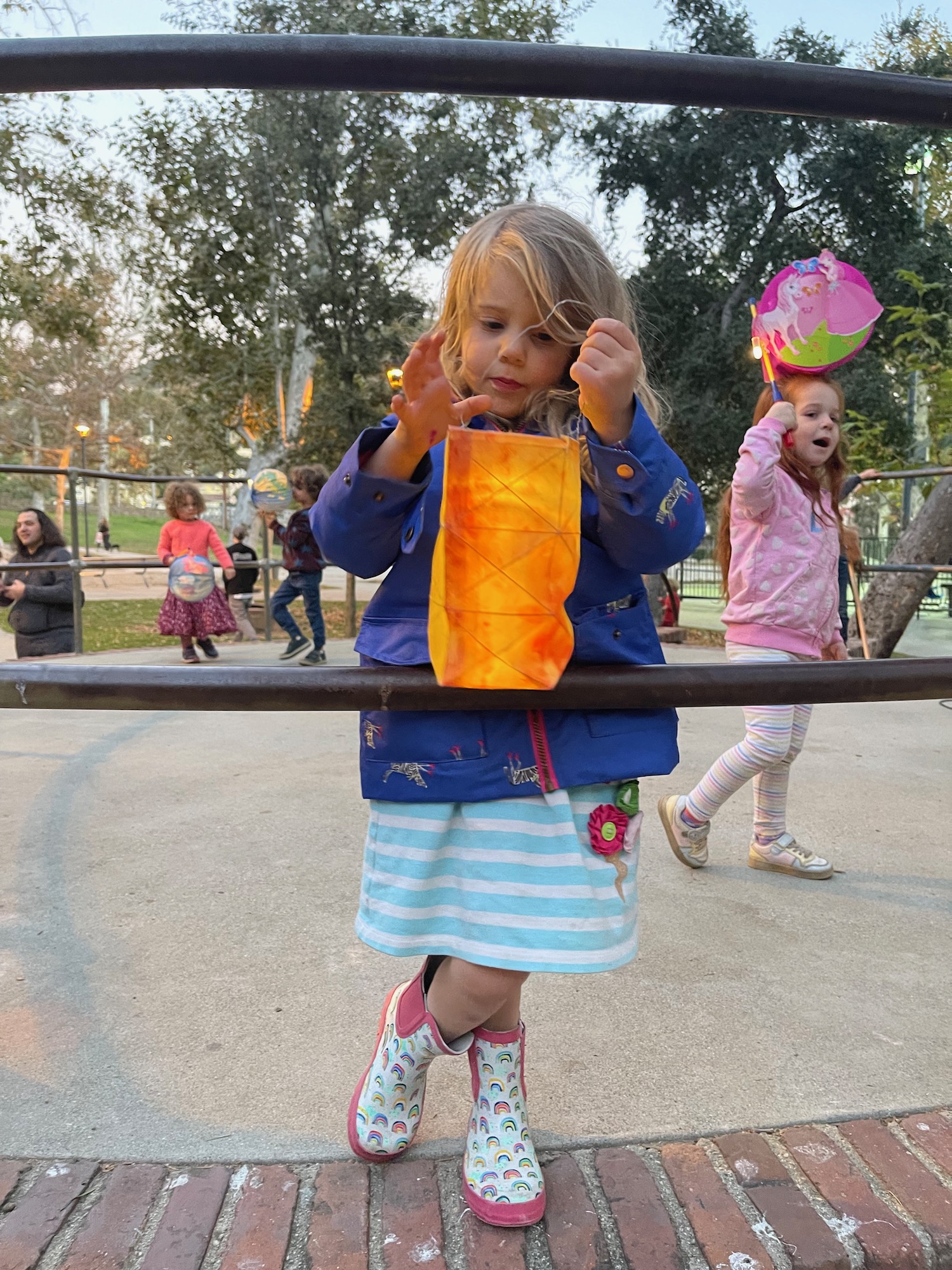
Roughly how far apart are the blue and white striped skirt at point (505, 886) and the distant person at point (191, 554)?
→ 17.8 feet

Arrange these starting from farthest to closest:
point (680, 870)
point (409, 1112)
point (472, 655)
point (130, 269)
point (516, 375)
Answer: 1. point (130, 269)
2. point (680, 870)
3. point (409, 1112)
4. point (516, 375)
5. point (472, 655)

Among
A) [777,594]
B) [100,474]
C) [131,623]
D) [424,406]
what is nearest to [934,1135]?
[424,406]

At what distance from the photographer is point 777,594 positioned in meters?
2.50

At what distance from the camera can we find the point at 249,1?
12.8 m

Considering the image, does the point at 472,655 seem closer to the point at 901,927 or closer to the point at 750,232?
the point at 901,927

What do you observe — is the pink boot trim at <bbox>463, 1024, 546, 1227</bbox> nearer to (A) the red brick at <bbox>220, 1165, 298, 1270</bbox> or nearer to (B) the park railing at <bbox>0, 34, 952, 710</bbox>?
(A) the red brick at <bbox>220, 1165, 298, 1270</bbox>

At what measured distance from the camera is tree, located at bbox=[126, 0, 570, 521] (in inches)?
488

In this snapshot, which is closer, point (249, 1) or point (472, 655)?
point (472, 655)

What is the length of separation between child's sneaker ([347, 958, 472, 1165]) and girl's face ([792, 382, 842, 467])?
1.81 metres

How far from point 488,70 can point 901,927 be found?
188 cm

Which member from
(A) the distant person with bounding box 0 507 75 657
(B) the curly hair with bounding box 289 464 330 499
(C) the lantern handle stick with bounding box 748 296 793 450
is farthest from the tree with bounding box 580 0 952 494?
(C) the lantern handle stick with bounding box 748 296 793 450

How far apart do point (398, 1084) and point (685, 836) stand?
51.9 inches

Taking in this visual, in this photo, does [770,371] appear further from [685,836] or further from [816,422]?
[685,836]

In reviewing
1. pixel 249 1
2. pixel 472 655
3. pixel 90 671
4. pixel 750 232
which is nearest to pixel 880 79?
pixel 472 655
